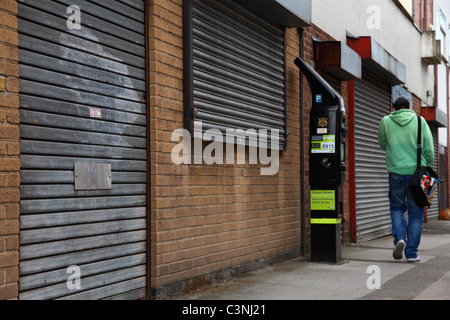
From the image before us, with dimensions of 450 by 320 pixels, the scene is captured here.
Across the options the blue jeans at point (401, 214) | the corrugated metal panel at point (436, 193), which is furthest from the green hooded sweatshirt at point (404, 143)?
the corrugated metal panel at point (436, 193)

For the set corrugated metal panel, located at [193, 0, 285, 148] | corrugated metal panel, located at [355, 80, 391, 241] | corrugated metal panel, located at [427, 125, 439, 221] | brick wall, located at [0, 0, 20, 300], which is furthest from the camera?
corrugated metal panel, located at [427, 125, 439, 221]

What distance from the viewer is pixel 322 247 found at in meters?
7.64

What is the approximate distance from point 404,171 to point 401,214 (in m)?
0.56

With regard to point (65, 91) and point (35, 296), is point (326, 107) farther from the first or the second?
point (35, 296)

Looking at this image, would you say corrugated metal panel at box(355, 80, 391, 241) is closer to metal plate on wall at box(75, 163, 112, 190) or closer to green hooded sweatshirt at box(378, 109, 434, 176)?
green hooded sweatshirt at box(378, 109, 434, 176)

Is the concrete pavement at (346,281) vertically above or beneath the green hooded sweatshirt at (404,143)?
beneath

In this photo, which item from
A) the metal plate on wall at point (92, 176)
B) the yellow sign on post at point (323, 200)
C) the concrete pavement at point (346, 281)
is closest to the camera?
the metal plate on wall at point (92, 176)

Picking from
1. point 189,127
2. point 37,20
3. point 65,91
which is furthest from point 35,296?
point 189,127

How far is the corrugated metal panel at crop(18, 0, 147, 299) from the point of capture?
413 cm

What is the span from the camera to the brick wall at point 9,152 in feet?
12.5

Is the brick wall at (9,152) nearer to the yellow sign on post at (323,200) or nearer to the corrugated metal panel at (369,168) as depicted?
the yellow sign on post at (323,200)

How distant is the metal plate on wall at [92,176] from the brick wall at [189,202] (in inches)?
22.4

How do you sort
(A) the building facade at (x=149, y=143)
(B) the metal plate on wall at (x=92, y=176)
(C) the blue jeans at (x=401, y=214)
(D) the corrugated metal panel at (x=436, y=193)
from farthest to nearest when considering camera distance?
1. (D) the corrugated metal panel at (x=436, y=193)
2. (C) the blue jeans at (x=401, y=214)
3. (B) the metal plate on wall at (x=92, y=176)
4. (A) the building facade at (x=149, y=143)

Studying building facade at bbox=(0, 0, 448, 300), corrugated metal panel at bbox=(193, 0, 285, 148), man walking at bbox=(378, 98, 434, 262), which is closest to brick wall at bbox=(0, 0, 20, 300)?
building facade at bbox=(0, 0, 448, 300)
